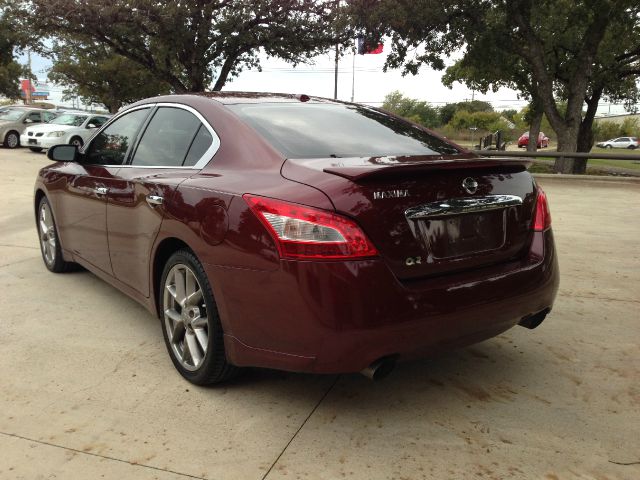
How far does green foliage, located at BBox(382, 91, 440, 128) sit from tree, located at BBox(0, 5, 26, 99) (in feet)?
197

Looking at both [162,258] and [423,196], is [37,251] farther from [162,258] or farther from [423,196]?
[423,196]

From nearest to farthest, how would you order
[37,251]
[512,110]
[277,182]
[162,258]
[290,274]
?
[290,274] → [277,182] → [162,258] → [37,251] → [512,110]

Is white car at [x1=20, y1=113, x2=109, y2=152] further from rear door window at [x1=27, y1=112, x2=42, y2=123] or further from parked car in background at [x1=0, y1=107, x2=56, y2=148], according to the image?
rear door window at [x1=27, y1=112, x2=42, y2=123]

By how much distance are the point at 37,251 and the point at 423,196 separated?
5.02m

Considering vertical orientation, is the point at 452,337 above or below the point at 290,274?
below

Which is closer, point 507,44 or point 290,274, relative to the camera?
point 290,274

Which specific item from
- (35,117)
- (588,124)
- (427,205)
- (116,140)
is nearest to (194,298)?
(427,205)

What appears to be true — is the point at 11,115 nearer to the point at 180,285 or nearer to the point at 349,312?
the point at 180,285

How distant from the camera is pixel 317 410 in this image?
290 cm

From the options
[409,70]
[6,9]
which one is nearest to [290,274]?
[409,70]

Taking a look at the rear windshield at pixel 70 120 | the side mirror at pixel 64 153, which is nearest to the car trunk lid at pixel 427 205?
the side mirror at pixel 64 153

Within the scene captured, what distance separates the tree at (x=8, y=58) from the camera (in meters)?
26.5

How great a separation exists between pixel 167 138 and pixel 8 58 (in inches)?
1370

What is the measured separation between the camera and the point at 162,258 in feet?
11.1
